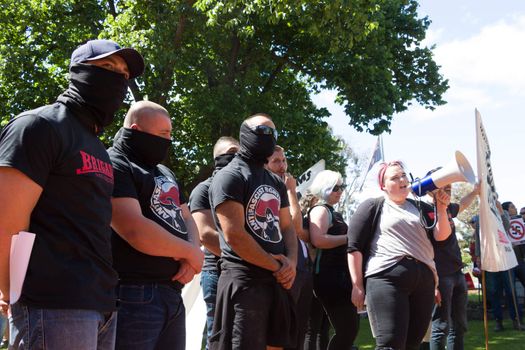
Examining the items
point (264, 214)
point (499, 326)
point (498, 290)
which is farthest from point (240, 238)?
point (498, 290)

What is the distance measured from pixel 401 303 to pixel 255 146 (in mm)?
1624

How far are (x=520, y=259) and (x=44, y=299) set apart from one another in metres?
10.3

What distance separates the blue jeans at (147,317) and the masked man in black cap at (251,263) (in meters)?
0.74

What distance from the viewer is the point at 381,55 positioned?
17.8 metres

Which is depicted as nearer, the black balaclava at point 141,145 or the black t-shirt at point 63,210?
the black t-shirt at point 63,210

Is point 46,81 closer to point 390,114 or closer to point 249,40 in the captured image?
point 249,40

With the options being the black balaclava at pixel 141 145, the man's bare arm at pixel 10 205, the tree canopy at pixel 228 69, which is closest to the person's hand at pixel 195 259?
the black balaclava at pixel 141 145

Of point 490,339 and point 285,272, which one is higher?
point 285,272

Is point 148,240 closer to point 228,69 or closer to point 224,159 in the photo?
point 224,159

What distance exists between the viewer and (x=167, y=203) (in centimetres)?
328

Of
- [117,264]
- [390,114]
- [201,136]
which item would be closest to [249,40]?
[201,136]

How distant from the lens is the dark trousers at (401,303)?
15.2 feet

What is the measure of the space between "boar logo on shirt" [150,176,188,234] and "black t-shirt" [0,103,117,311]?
688 millimetres

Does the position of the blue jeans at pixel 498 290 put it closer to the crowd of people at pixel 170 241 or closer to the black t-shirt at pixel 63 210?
the crowd of people at pixel 170 241
